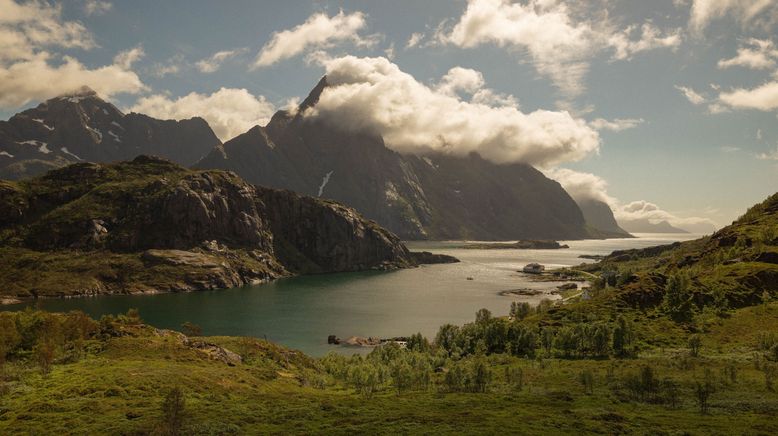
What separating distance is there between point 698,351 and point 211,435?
10872 centimetres

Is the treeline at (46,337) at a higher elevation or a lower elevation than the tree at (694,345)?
higher

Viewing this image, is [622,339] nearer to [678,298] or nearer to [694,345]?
[694,345]

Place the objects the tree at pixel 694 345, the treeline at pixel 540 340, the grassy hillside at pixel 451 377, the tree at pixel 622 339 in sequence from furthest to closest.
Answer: the treeline at pixel 540 340, the tree at pixel 622 339, the tree at pixel 694 345, the grassy hillside at pixel 451 377

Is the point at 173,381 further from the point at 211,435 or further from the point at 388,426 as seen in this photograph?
the point at 388,426

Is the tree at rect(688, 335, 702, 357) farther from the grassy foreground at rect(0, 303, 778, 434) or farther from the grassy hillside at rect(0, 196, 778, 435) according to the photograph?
the grassy foreground at rect(0, 303, 778, 434)

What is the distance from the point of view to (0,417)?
54.1 meters

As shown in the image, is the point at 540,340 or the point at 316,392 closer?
the point at 316,392

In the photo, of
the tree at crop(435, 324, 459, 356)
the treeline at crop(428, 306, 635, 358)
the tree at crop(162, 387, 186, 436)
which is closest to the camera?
the tree at crop(162, 387, 186, 436)

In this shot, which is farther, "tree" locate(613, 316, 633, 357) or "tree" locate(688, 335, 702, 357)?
"tree" locate(613, 316, 633, 357)

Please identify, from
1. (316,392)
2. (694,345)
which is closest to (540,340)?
(694,345)

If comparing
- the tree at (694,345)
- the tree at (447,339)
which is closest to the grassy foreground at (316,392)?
the tree at (694,345)

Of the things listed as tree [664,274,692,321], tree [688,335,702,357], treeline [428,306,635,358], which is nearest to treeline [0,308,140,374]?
treeline [428,306,635,358]

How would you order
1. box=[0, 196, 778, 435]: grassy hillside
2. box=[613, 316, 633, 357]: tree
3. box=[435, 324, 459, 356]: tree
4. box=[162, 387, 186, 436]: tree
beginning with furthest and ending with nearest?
box=[435, 324, 459, 356]: tree
box=[613, 316, 633, 357]: tree
box=[0, 196, 778, 435]: grassy hillside
box=[162, 387, 186, 436]: tree

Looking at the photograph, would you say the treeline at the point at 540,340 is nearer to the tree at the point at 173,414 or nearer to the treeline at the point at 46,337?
the treeline at the point at 46,337
